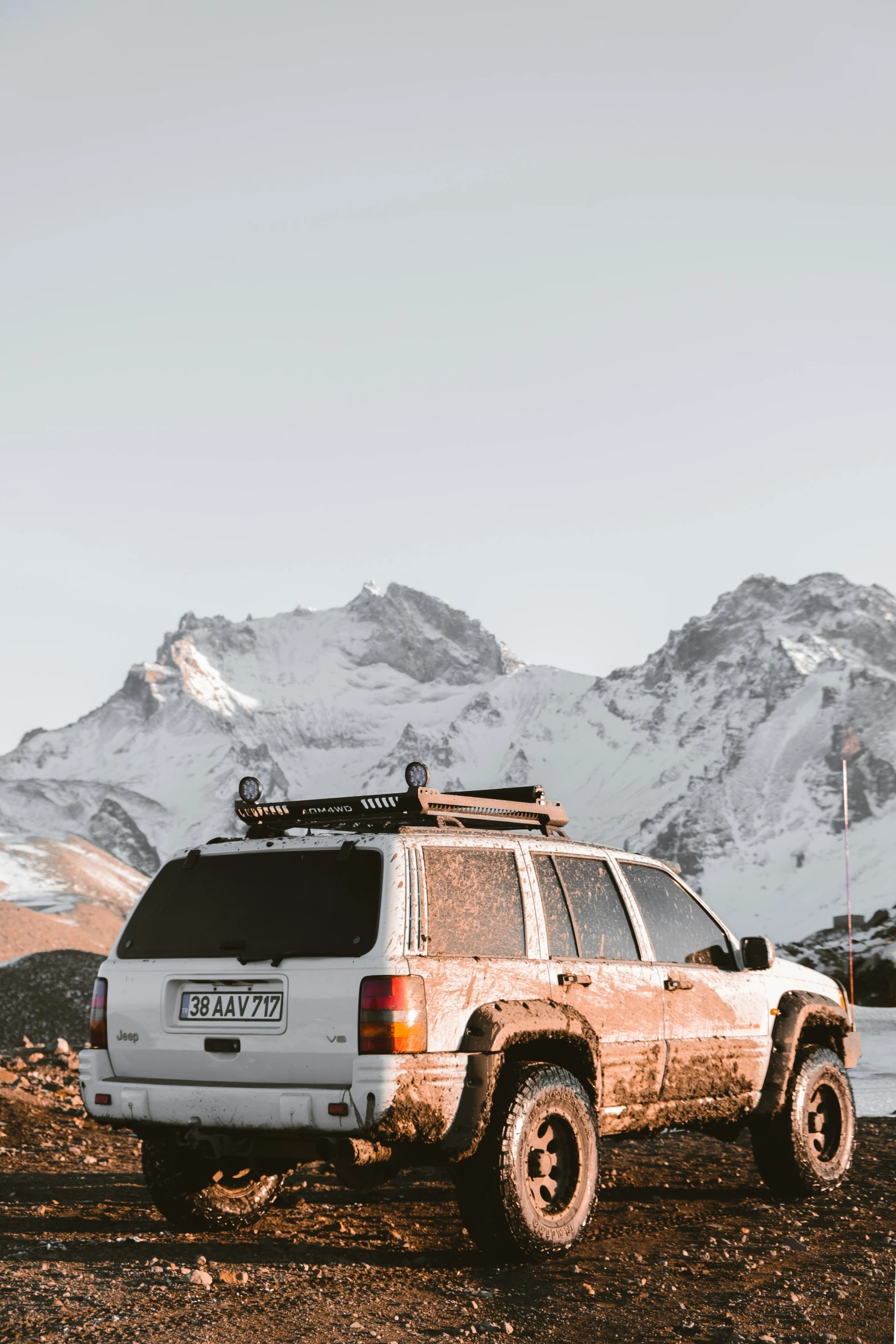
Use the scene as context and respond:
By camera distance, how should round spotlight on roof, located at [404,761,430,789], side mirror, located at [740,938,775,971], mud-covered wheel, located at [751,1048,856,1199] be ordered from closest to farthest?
1. round spotlight on roof, located at [404,761,430,789]
2. side mirror, located at [740,938,775,971]
3. mud-covered wheel, located at [751,1048,856,1199]

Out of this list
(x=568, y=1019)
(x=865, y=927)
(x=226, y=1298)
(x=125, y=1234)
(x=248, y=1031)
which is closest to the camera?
(x=226, y=1298)

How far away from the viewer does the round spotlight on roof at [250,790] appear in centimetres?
710

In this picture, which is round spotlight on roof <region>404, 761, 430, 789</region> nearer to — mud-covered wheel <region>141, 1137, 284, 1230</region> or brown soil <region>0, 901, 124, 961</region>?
mud-covered wheel <region>141, 1137, 284, 1230</region>

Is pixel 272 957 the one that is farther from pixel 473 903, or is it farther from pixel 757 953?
pixel 757 953

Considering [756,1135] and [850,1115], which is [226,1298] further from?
→ [850,1115]

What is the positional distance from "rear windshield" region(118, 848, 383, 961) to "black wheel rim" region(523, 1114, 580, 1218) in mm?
1301

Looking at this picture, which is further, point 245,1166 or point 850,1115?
point 850,1115

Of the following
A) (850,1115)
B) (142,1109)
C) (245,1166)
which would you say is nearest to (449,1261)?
(245,1166)

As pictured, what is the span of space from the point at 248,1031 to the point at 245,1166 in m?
1.26

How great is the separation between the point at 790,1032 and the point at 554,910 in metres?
2.27

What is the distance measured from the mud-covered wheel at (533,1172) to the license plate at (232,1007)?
3.71 feet

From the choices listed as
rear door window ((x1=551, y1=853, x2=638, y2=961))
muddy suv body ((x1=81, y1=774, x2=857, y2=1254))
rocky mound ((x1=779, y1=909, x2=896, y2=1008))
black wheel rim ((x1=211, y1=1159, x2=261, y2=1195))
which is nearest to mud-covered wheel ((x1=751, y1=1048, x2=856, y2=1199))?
muddy suv body ((x1=81, y1=774, x2=857, y2=1254))

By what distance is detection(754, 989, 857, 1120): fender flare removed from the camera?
792cm

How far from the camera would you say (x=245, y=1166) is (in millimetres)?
6836
